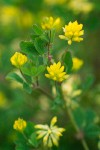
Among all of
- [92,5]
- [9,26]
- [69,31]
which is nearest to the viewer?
[69,31]

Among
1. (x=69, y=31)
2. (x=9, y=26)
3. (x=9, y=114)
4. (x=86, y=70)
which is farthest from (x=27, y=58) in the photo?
(x=9, y=26)

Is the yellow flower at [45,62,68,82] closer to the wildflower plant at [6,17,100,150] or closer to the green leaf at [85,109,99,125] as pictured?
the wildflower plant at [6,17,100,150]

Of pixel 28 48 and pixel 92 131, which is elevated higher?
pixel 28 48

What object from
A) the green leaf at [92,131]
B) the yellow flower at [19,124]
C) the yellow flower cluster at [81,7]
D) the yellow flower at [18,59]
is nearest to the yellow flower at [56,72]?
the yellow flower at [18,59]

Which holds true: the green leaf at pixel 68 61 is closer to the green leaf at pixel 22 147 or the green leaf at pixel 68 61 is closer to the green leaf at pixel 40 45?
the green leaf at pixel 40 45

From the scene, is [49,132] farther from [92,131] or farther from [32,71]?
[92,131]

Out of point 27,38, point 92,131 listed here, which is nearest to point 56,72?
point 92,131

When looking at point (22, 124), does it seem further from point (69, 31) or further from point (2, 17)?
point (2, 17)
